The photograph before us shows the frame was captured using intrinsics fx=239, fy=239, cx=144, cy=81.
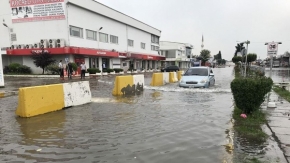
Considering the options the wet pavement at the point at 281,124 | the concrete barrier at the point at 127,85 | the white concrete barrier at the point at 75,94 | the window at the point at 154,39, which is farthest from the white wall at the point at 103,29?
the wet pavement at the point at 281,124

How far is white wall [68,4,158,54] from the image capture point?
35.0 m

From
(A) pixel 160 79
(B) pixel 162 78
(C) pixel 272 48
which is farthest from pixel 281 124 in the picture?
(B) pixel 162 78

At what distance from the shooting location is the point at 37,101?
7781 mm

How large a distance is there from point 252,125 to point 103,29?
38.9 meters

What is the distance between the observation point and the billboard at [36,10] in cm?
3341

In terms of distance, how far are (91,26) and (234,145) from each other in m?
37.2

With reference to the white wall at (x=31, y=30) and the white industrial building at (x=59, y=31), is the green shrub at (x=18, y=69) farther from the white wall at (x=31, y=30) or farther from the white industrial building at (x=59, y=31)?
the white wall at (x=31, y=30)

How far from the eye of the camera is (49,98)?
8227mm

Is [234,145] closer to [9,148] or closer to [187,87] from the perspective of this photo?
[9,148]

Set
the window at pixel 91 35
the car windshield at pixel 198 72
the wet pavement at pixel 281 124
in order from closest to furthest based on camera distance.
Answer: the wet pavement at pixel 281 124 → the car windshield at pixel 198 72 → the window at pixel 91 35

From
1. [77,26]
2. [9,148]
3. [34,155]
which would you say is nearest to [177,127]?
[34,155]

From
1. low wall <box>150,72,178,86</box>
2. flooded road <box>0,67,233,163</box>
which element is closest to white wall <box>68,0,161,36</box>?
low wall <box>150,72,178,86</box>

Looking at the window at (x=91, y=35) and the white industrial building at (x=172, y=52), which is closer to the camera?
the window at (x=91, y=35)

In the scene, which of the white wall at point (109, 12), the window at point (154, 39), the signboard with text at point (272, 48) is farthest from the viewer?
the window at point (154, 39)
